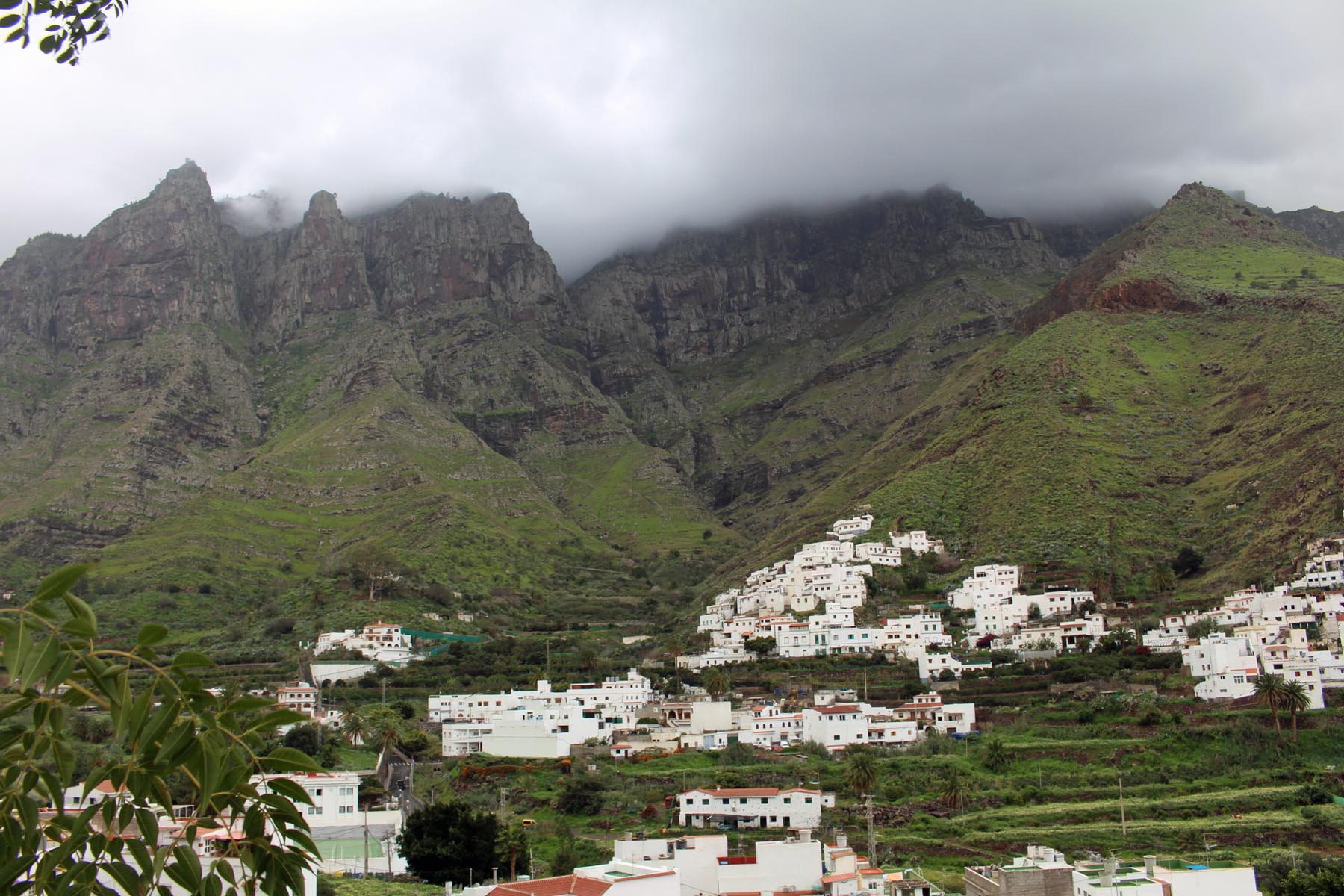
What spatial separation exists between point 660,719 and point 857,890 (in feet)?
115

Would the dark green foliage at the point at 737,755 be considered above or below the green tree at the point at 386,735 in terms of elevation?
below

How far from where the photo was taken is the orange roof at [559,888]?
26.6 metres

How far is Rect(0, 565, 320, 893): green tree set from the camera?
3.53 m

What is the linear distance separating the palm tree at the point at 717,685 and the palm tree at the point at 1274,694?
27699 millimetres

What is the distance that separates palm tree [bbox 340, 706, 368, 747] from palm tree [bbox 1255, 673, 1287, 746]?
1651 inches

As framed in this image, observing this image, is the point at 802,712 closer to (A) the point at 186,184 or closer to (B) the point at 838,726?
(B) the point at 838,726

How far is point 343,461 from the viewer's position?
447 ft

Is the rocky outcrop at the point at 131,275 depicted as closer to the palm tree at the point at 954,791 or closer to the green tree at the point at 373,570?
the green tree at the point at 373,570

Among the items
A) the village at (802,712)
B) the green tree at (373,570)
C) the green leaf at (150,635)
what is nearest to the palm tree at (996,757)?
the village at (802,712)

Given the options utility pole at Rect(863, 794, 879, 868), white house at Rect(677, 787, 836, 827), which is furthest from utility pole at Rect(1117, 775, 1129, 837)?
white house at Rect(677, 787, 836, 827)

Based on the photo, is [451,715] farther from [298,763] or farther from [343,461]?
[343,461]

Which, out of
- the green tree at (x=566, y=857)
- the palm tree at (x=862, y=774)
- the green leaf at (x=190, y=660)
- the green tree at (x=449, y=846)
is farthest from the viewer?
the palm tree at (x=862, y=774)

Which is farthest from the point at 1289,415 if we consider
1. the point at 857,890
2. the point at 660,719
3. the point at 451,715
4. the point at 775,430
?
the point at 775,430

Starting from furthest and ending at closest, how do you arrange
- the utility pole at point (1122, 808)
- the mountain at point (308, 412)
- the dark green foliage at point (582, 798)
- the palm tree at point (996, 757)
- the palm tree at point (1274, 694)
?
the mountain at point (308, 412)
the palm tree at point (996, 757)
the palm tree at point (1274, 694)
the dark green foliage at point (582, 798)
the utility pole at point (1122, 808)
